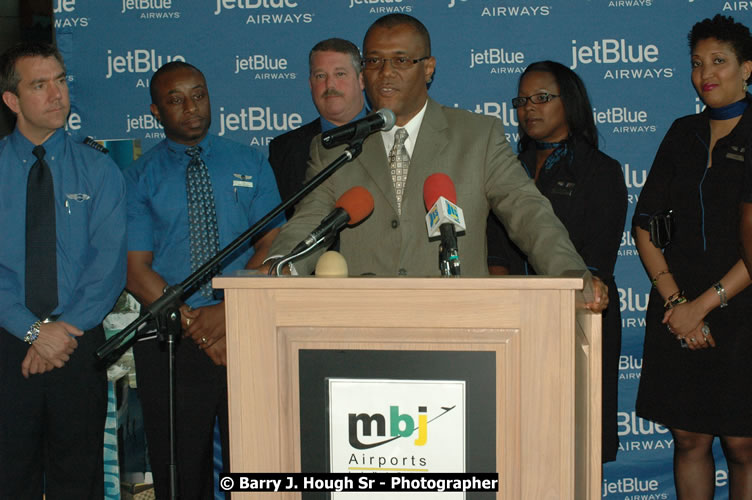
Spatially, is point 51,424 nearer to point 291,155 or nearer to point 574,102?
point 291,155

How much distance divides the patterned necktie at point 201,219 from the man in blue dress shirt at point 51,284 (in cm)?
31

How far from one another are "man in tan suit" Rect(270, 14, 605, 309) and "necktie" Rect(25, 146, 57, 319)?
144 centimetres

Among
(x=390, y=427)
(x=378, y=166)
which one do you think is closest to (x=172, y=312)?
(x=390, y=427)

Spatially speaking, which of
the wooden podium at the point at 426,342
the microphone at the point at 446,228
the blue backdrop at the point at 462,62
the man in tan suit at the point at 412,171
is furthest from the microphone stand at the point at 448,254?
the blue backdrop at the point at 462,62

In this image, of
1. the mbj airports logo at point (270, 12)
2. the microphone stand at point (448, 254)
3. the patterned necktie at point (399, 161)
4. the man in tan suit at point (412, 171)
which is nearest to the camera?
the microphone stand at point (448, 254)

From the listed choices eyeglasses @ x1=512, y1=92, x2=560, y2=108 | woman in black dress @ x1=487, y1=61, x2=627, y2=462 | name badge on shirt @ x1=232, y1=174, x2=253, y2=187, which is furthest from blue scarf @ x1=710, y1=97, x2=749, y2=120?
name badge on shirt @ x1=232, y1=174, x2=253, y2=187

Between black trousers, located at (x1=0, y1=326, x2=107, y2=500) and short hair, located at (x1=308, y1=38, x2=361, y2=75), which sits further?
short hair, located at (x1=308, y1=38, x2=361, y2=75)

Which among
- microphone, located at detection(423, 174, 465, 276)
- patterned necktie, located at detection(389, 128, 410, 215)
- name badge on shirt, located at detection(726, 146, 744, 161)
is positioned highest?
name badge on shirt, located at detection(726, 146, 744, 161)

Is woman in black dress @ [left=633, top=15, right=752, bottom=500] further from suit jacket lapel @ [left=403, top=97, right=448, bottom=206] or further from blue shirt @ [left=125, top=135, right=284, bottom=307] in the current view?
blue shirt @ [left=125, top=135, right=284, bottom=307]

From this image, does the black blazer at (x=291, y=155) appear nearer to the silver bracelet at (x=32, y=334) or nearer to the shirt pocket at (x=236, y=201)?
the shirt pocket at (x=236, y=201)

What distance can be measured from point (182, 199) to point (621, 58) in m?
2.41

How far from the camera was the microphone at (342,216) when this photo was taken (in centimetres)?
185

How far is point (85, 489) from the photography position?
333 cm

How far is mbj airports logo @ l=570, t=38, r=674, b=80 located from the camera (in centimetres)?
403
